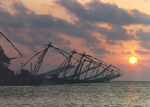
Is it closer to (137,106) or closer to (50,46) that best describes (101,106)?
(137,106)

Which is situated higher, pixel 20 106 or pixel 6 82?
pixel 6 82

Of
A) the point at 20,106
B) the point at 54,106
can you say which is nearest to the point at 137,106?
the point at 54,106

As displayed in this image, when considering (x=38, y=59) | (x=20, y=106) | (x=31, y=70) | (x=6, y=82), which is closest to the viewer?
(x=20, y=106)

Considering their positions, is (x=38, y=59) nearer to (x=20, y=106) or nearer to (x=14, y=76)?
(x=14, y=76)

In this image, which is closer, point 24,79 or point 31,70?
point 24,79

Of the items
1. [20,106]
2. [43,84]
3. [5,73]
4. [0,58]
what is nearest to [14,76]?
[5,73]

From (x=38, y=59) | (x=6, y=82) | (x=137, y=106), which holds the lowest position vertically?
(x=137, y=106)

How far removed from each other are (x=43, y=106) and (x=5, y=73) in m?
108

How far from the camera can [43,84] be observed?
197 m

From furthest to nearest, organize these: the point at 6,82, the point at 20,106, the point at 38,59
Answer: the point at 6,82 → the point at 38,59 → the point at 20,106

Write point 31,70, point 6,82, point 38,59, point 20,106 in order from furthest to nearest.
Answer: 1. point 31,70
2. point 6,82
3. point 38,59
4. point 20,106

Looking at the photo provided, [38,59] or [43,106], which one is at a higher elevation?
[38,59]

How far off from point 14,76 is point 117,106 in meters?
113

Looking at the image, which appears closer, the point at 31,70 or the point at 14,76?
the point at 14,76
